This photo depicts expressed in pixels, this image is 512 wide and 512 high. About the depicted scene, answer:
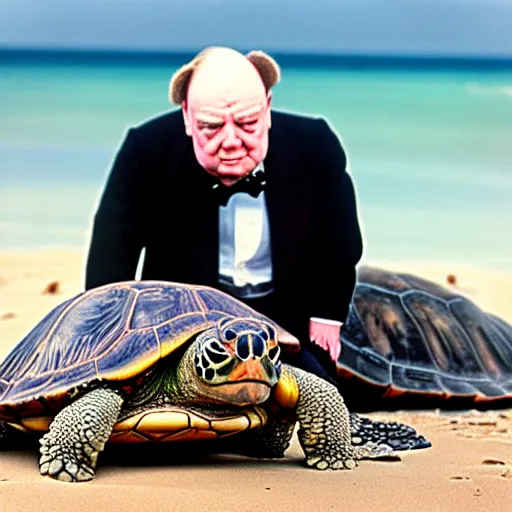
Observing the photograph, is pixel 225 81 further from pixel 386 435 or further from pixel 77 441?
pixel 77 441

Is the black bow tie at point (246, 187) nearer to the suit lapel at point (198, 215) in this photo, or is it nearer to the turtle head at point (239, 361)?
the suit lapel at point (198, 215)

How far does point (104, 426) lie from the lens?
2.78 metres

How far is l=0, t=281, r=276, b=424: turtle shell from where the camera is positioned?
2.85 m

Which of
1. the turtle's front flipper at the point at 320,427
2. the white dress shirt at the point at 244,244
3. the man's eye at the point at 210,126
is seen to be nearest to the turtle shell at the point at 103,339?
the turtle's front flipper at the point at 320,427

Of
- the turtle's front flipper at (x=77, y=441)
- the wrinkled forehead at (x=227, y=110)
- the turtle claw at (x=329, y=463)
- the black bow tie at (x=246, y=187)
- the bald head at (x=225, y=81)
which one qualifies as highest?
the bald head at (x=225, y=81)

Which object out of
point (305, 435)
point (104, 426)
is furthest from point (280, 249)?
point (104, 426)

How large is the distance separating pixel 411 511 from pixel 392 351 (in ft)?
6.17

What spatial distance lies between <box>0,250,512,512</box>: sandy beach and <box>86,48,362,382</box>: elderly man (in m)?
0.61

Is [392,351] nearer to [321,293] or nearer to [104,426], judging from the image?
[321,293]

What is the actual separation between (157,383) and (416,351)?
1709 mm

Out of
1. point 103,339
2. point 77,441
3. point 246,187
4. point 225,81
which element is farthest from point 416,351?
point 77,441

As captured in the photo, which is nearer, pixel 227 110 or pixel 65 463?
pixel 65 463

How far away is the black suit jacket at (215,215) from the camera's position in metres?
3.84

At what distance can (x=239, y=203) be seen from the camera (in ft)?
12.5
